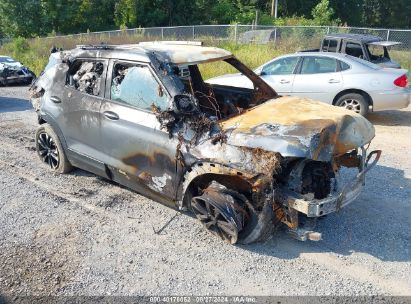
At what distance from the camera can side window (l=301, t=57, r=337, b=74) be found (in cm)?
920

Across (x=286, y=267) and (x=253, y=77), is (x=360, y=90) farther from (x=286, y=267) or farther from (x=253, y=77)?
(x=286, y=267)

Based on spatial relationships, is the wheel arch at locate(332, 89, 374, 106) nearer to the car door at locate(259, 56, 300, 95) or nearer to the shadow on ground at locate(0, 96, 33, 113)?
the car door at locate(259, 56, 300, 95)

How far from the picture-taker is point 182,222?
15.5 feet

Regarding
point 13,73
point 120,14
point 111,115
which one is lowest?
point 13,73

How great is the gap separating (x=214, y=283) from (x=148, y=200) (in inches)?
72.1

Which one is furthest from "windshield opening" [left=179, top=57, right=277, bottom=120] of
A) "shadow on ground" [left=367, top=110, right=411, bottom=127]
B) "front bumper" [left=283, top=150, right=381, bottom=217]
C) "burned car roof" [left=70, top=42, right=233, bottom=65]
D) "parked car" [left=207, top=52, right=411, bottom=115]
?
"shadow on ground" [left=367, top=110, right=411, bottom=127]

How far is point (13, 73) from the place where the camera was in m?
15.6

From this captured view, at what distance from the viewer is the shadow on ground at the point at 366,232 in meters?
4.17

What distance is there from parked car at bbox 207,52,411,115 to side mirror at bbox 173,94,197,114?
4199 millimetres

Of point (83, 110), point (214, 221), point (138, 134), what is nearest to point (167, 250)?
point (214, 221)

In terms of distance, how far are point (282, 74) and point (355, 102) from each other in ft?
5.79

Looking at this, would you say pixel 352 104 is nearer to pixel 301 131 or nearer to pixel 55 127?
pixel 301 131

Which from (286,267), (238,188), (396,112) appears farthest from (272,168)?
(396,112)

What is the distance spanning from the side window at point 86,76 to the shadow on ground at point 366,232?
2702mm
